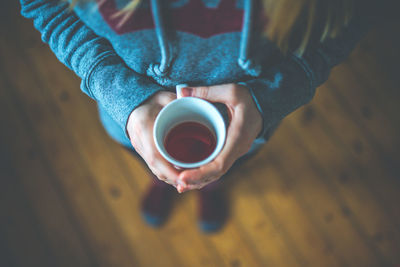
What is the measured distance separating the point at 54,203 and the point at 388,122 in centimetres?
203

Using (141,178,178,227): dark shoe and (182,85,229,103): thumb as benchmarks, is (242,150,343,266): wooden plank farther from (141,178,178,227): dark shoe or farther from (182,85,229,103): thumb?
(182,85,229,103): thumb

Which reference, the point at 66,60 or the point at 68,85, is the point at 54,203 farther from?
the point at 66,60

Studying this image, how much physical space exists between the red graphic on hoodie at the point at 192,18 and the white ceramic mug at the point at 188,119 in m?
0.16

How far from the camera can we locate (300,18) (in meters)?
0.60

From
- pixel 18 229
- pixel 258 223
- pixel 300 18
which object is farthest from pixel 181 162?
pixel 18 229

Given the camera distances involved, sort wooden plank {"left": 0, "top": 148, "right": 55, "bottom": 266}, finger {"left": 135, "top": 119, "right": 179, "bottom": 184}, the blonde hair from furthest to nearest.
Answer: wooden plank {"left": 0, "top": 148, "right": 55, "bottom": 266}, finger {"left": 135, "top": 119, "right": 179, "bottom": 184}, the blonde hair

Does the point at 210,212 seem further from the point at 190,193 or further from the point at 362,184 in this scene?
the point at 362,184

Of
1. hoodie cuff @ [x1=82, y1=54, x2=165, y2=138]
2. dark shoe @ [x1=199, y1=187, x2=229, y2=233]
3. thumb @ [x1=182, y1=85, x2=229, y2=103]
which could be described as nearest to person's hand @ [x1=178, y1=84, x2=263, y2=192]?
thumb @ [x1=182, y1=85, x2=229, y2=103]

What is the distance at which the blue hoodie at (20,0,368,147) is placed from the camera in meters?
0.58

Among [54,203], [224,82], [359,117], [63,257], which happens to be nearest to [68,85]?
[54,203]

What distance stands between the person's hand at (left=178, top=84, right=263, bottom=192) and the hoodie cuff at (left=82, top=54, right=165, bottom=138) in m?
0.11

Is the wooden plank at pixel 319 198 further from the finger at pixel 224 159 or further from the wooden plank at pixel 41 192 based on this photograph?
the wooden plank at pixel 41 192

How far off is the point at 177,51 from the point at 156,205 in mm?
1019

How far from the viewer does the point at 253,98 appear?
70 cm
